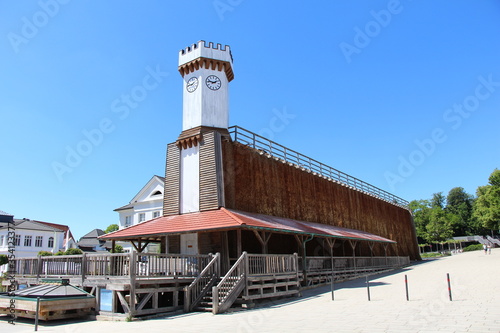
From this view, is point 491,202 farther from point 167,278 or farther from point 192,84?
point 167,278

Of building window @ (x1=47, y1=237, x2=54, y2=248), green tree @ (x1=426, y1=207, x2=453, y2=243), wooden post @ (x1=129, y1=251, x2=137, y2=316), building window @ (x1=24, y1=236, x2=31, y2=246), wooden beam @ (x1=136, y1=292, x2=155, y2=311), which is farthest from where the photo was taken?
green tree @ (x1=426, y1=207, x2=453, y2=243)

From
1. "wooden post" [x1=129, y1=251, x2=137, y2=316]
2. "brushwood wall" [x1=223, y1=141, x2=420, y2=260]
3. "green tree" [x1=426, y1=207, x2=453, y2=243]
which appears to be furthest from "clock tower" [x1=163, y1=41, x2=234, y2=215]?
"green tree" [x1=426, y1=207, x2=453, y2=243]

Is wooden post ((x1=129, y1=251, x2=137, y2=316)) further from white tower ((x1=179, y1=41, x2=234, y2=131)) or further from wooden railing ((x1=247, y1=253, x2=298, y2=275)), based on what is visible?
white tower ((x1=179, y1=41, x2=234, y2=131))

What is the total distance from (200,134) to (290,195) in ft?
25.7

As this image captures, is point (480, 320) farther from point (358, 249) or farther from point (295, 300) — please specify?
point (358, 249)

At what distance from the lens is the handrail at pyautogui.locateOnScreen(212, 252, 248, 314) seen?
40.2 ft

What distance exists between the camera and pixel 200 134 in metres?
19.6

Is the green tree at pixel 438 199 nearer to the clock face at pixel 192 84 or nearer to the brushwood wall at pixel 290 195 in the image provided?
the brushwood wall at pixel 290 195

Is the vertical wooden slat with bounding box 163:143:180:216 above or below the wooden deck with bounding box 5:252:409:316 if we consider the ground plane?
above

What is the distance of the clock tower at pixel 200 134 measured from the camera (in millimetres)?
18625

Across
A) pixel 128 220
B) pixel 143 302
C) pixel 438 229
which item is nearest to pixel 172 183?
pixel 143 302

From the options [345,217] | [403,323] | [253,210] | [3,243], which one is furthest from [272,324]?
[3,243]

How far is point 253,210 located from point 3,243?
46.4 m

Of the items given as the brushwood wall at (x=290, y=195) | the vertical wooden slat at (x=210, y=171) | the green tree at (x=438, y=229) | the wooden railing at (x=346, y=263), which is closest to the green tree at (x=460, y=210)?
the green tree at (x=438, y=229)
